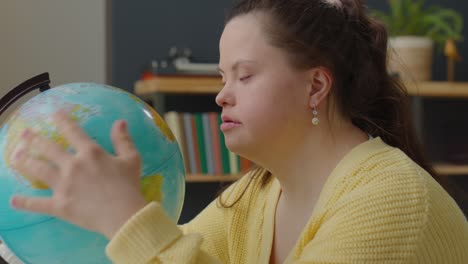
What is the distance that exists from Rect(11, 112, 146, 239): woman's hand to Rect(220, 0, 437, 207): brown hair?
495 millimetres

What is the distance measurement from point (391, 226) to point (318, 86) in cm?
33

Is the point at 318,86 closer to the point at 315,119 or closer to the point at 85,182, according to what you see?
the point at 315,119

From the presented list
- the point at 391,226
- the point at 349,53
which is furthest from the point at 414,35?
the point at 391,226

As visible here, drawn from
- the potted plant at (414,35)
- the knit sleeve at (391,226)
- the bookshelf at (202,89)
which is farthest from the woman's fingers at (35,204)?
the potted plant at (414,35)

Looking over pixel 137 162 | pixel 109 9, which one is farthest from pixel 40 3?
pixel 137 162

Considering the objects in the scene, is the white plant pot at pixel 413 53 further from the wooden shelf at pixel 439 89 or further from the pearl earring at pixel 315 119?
the pearl earring at pixel 315 119

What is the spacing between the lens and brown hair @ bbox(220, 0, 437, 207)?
1389 millimetres

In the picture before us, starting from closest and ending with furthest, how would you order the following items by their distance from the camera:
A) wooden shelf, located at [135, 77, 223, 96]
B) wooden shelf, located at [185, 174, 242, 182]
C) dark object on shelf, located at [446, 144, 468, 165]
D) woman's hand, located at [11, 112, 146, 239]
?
woman's hand, located at [11, 112, 146, 239], wooden shelf, located at [135, 77, 223, 96], wooden shelf, located at [185, 174, 242, 182], dark object on shelf, located at [446, 144, 468, 165]

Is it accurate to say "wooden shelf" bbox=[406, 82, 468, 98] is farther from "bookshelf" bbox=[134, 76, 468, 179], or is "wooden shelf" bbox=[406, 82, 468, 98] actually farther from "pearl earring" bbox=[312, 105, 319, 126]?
"pearl earring" bbox=[312, 105, 319, 126]

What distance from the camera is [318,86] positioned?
1.40m

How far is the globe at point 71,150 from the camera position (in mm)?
1038

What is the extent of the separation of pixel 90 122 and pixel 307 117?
1.55 feet

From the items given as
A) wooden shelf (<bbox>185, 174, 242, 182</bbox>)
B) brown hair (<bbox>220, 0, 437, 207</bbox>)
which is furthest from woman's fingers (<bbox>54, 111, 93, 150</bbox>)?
wooden shelf (<bbox>185, 174, 242, 182</bbox>)

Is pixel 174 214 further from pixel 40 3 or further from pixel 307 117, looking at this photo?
pixel 40 3
